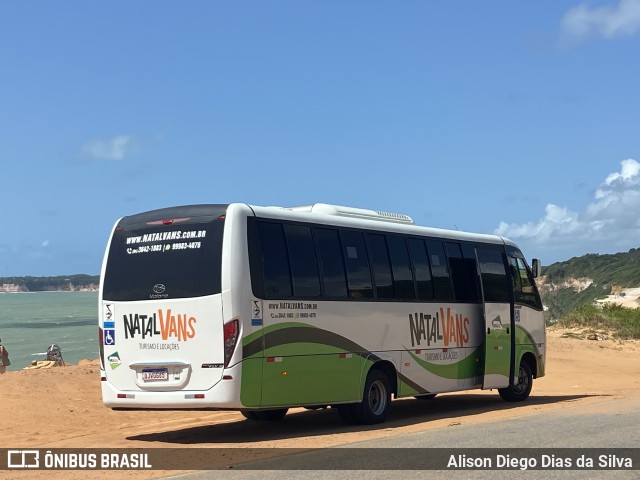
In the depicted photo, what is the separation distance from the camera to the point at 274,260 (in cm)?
1441

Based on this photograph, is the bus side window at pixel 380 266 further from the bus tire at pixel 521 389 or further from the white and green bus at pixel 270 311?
the bus tire at pixel 521 389

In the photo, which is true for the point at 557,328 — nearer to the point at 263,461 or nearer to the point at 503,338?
the point at 503,338

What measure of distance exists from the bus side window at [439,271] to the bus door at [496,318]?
4.22 feet

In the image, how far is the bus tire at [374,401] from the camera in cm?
1591

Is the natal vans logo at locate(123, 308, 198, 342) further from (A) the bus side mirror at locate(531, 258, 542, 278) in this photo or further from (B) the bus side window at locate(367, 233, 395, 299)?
(A) the bus side mirror at locate(531, 258, 542, 278)

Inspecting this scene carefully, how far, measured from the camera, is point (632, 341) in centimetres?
3978

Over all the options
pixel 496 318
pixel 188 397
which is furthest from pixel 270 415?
pixel 496 318

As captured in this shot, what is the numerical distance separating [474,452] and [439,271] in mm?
6868

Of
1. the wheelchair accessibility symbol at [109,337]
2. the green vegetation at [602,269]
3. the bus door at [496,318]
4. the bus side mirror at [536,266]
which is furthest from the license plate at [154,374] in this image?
the green vegetation at [602,269]

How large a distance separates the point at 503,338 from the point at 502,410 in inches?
70.6

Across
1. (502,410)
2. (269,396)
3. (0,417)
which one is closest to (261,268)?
(269,396)

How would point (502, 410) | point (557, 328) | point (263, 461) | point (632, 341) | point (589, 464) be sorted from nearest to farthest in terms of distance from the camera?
point (589, 464)
point (263, 461)
point (502, 410)
point (632, 341)
point (557, 328)

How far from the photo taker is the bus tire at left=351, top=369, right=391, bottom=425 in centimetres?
1591

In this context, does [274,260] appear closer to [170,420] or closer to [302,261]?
[302,261]
